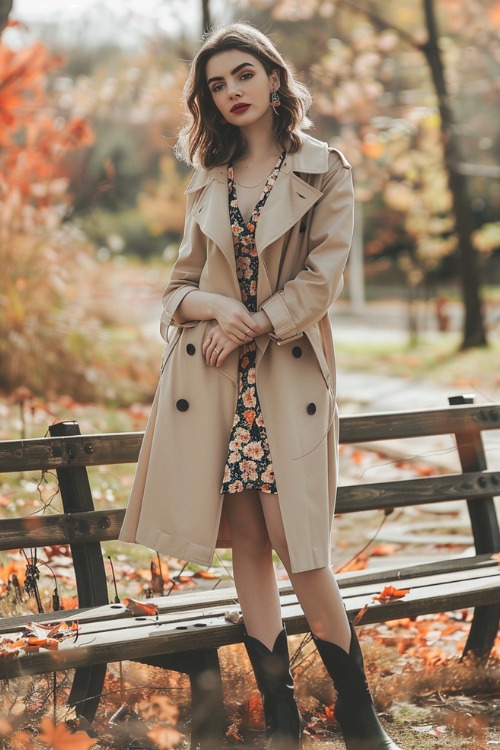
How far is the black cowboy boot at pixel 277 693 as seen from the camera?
2877mm

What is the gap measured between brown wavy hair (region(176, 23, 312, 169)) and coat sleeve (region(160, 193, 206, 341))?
167 mm

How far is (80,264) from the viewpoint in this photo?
404 inches

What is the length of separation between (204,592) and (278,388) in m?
0.99

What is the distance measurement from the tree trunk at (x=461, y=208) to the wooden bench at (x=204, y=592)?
11.3m

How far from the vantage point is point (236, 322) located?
283 cm

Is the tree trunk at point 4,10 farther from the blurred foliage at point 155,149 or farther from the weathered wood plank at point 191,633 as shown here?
the weathered wood plank at point 191,633

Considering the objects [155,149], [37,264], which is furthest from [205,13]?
[155,149]

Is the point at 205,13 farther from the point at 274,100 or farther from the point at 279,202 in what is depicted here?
the point at 279,202

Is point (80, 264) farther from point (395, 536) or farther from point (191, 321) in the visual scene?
point (191, 321)

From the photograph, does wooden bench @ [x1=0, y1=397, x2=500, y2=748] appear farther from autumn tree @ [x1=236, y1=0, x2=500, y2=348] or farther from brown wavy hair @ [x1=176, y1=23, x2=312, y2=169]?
autumn tree @ [x1=236, y1=0, x2=500, y2=348]

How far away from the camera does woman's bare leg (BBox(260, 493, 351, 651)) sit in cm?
287

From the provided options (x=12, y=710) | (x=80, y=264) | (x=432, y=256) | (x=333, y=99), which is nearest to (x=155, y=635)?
(x=12, y=710)

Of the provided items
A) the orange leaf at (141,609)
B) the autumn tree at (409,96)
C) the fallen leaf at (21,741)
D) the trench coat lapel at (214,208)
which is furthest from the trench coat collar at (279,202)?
the autumn tree at (409,96)

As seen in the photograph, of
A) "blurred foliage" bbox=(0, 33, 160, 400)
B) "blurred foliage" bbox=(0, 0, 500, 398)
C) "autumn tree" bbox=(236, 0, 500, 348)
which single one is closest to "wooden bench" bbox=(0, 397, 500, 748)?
"blurred foliage" bbox=(0, 0, 500, 398)
